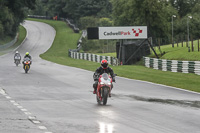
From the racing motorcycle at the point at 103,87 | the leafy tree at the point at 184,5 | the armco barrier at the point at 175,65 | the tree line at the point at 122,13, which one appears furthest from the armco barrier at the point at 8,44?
the racing motorcycle at the point at 103,87

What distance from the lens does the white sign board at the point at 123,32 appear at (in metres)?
54.1

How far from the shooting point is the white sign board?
54125 millimetres

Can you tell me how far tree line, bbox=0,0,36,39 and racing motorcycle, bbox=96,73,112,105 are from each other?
65436 millimetres

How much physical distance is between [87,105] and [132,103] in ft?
5.86

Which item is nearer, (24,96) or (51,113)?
(51,113)

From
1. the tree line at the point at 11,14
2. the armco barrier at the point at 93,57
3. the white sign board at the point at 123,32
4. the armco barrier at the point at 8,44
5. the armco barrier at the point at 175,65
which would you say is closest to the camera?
the armco barrier at the point at 175,65

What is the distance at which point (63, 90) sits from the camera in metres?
22.2

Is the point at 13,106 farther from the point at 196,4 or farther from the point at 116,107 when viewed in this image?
the point at 196,4

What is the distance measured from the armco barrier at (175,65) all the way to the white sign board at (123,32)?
21.8 feet

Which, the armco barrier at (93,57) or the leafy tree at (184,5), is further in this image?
the leafy tree at (184,5)

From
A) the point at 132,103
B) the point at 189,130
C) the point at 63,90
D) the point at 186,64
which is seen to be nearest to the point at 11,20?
the point at 186,64

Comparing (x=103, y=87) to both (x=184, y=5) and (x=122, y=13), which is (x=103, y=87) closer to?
(x=122, y=13)

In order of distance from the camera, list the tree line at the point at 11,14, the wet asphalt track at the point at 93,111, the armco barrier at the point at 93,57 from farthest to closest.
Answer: the tree line at the point at 11,14
the armco barrier at the point at 93,57
the wet asphalt track at the point at 93,111

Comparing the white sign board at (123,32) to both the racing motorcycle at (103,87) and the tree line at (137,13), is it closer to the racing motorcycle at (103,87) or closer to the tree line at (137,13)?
the tree line at (137,13)
